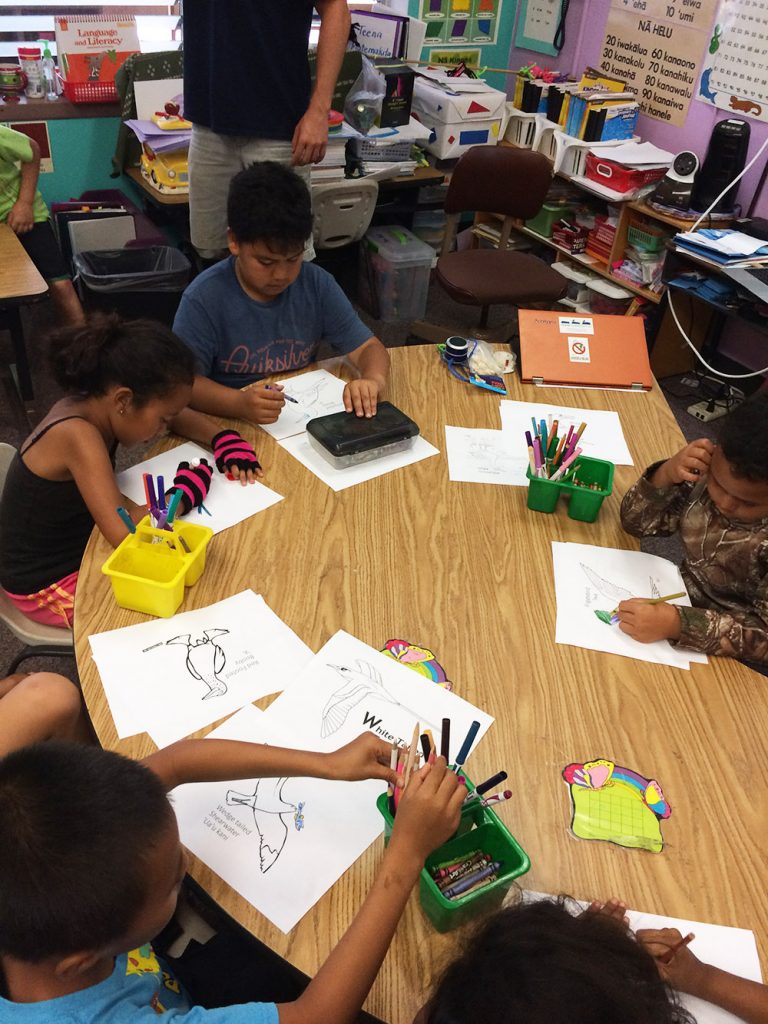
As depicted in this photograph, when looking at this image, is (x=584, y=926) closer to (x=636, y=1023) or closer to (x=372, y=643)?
(x=636, y=1023)

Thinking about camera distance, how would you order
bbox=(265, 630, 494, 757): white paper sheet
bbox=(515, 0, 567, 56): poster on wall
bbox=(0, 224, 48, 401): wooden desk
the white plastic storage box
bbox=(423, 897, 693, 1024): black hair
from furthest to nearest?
1. bbox=(515, 0, 567, 56): poster on wall
2. the white plastic storage box
3. bbox=(0, 224, 48, 401): wooden desk
4. bbox=(265, 630, 494, 757): white paper sheet
5. bbox=(423, 897, 693, 1024): black hair

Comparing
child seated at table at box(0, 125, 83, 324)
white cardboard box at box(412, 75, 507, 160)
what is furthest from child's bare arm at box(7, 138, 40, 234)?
white cardboard box at box(412, 75, 507, 160)

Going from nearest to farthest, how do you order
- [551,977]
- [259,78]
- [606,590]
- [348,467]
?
[551,977] → [606,590] → [348,467] → [259,78]

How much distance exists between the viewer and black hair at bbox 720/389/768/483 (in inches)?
49.6

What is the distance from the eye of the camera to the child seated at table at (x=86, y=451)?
1404 mm

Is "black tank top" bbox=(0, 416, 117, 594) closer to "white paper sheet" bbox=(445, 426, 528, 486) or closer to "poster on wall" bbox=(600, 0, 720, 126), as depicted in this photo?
"white paper sheet" bbox=(445, 426, 528, 486)

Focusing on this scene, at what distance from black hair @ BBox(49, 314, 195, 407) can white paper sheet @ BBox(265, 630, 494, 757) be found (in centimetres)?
62

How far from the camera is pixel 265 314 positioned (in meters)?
1.87

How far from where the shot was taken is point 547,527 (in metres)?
1.45

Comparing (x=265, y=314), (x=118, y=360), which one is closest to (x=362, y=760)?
(x=118, y=360)

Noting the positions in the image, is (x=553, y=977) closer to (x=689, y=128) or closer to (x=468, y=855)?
(x=468, y=855)

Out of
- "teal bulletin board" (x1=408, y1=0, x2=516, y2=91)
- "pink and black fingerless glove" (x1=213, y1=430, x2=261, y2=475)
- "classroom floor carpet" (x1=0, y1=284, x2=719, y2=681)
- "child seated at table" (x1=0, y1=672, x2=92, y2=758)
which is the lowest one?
"classroom floor carpet" (x1=0, y1=284, x2=719, y2=681)

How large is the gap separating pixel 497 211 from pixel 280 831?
2.95 meters

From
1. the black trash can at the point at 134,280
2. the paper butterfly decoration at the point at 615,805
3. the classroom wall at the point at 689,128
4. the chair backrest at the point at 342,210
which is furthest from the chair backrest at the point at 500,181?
the paper butterfly decoration at the point at 615,805
